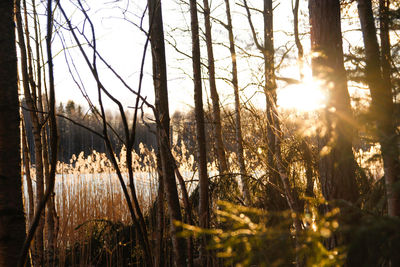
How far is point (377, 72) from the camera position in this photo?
3.18 ft

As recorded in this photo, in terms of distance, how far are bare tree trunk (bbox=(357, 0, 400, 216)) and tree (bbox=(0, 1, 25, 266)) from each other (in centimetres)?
97

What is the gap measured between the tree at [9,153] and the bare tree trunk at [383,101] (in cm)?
97

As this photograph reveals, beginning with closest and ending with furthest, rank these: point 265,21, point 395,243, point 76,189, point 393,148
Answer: point 395,243 < point 393,148 < point 76,189 < point 265,21

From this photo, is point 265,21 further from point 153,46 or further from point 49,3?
point 49,3

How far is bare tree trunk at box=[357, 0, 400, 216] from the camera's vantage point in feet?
2.19

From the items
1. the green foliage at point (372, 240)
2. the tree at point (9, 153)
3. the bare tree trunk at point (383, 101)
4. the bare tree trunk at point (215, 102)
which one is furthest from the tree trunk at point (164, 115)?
the bare tree trunk at point (215, 102)

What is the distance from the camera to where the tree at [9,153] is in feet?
3.27

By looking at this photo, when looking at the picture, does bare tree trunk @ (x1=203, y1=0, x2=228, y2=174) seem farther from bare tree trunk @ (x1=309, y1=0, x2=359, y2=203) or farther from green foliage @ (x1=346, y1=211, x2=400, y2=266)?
green foliage @ (x1=346, y1=211, x2=400, y2=266)

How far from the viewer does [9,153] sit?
101 centimetres

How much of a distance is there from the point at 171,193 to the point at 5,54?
746 mm

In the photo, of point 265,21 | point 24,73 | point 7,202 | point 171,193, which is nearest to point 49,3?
point 7,202

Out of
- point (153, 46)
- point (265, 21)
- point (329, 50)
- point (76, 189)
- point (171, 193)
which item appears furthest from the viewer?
point (265, 21)

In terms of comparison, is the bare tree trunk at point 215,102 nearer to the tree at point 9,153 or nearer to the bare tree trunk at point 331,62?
the bare tree trunk at point 331,62

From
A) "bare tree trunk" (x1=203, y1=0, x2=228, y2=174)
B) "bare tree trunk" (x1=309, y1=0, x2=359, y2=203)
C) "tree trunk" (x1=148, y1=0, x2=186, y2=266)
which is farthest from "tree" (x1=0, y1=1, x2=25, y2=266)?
"bare tree trunk" (x1=203, y1=0, x2=228, y2=174)
